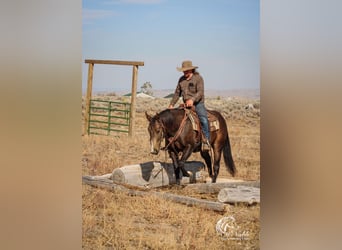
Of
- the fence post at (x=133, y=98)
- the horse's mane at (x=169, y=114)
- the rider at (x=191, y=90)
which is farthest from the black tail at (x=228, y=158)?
the fence post at (x=133, y=98)

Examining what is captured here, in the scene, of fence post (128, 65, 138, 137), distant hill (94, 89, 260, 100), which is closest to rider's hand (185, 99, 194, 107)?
distant hill (94, 89, 260, 100)

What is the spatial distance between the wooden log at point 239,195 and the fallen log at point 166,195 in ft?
0.27

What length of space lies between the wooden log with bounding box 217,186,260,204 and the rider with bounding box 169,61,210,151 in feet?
2.46

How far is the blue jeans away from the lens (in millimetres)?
5266

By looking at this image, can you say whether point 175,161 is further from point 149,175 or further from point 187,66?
point 187,66

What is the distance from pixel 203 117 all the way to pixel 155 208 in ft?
3.64

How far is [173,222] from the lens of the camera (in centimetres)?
525

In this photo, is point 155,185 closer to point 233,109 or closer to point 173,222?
point 173,222

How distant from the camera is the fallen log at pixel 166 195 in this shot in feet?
17.1

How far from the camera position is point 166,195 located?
5309mm

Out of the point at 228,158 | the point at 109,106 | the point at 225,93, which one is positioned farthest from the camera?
the point at 109,106

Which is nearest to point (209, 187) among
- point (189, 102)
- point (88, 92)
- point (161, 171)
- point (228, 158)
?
point (228, 158)

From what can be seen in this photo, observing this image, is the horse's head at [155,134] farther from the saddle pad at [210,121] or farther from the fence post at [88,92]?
the fence post at [88,92]

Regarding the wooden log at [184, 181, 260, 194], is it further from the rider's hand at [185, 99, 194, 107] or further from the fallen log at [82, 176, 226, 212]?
the rider's hand at [185, 99, 194, 107]
